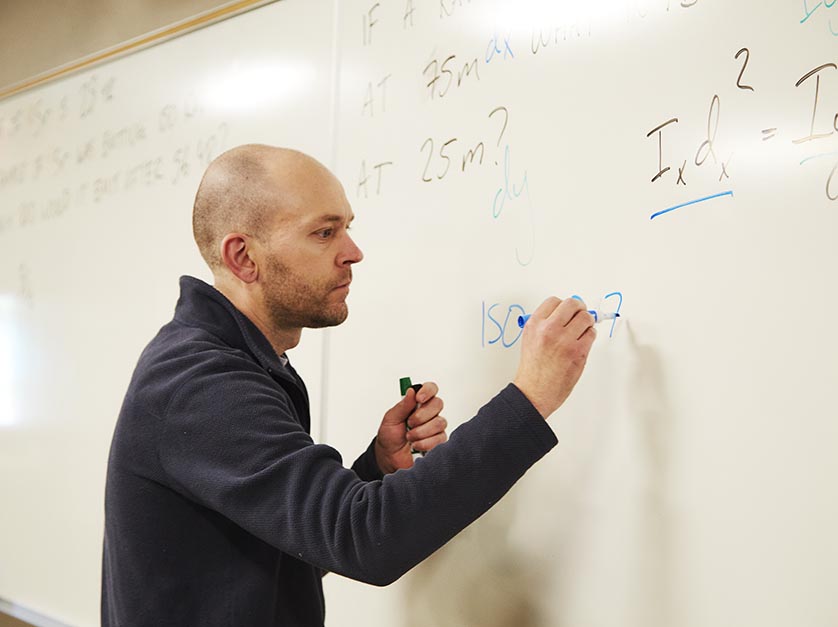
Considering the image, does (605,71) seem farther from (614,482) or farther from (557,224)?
(614,482)

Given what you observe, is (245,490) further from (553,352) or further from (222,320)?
(553,352)

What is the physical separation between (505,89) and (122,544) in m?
0.77

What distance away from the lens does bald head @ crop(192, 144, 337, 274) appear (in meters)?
1.02

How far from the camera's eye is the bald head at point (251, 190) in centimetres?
102

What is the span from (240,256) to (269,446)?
12.1 inches

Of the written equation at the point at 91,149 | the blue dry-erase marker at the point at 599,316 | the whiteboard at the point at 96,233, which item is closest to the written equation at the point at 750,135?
the blue dry-erase marker at the point at 599,316

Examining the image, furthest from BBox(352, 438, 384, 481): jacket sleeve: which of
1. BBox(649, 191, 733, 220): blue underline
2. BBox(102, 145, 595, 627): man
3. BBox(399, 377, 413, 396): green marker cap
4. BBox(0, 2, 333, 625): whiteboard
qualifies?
BBox(649, 191, 733, 220): blue underline

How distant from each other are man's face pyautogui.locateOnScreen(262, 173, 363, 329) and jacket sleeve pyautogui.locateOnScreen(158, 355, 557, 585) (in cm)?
20

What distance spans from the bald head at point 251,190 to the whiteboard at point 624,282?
0.25 metres

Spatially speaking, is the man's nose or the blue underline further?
the man's nose

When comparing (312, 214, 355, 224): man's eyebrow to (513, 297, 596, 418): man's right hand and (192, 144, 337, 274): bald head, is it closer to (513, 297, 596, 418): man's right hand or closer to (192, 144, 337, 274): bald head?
(192, 144, 337, 274): bald head

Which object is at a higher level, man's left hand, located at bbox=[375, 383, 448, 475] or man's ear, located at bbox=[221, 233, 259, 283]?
man's ear, located at bbox=[221, 233, 259, 283]

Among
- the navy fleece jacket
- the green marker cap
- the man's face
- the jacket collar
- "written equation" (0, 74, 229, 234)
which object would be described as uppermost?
"written equation" (0, 74, 229, 234)

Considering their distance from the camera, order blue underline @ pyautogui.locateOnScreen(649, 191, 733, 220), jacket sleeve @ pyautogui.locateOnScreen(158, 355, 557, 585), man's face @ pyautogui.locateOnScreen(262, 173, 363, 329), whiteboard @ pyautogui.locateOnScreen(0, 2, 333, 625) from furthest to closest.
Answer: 1. whiteboard @ pyautogui.locateOnScreen(0, 2, 333, 625)
2. man's face @ pyautogui.locateOnScreen(262, 173, 363, 329)
3. blue underline @ pyautogui.locateOnScreen(649, 191, 733, 220)
4. jacket sleeve @ pyautogui.locateOnScreen(158, 355, 557, 585)
